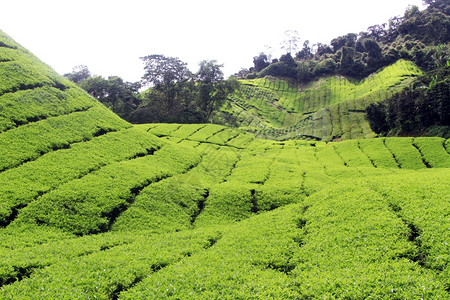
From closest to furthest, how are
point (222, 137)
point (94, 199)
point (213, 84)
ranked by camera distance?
1. point (94, 199)
2. point (222, 137)
3. point (213, 84)

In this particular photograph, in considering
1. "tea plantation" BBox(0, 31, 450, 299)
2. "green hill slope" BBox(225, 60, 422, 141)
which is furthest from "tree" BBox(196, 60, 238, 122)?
"tea plantation" BBox(0, 31, 450, 299)

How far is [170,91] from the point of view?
2514 inches

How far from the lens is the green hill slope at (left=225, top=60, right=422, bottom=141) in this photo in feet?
233

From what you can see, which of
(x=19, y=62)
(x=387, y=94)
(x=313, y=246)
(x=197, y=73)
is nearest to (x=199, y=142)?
(x=19, y=62)

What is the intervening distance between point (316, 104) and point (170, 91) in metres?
67.3

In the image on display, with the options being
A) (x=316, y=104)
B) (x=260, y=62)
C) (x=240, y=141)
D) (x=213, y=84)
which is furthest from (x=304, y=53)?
(x=240, y=141)

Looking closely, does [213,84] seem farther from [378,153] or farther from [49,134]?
[49,134]

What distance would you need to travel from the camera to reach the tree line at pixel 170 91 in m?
61.2

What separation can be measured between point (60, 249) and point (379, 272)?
11.6 m

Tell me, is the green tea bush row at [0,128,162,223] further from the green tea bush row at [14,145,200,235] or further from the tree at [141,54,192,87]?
the tree at [141,54,192,87]

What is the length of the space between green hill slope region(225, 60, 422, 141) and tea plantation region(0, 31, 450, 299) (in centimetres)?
4609

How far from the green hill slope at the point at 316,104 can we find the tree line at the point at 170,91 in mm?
18435

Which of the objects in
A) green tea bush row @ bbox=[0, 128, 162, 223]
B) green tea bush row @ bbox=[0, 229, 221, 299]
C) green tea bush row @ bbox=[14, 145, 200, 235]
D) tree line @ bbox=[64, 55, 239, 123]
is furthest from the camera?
tree line @ bbox=[64, 55, 239, 123]

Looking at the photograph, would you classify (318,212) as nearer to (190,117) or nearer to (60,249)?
(60,249)
